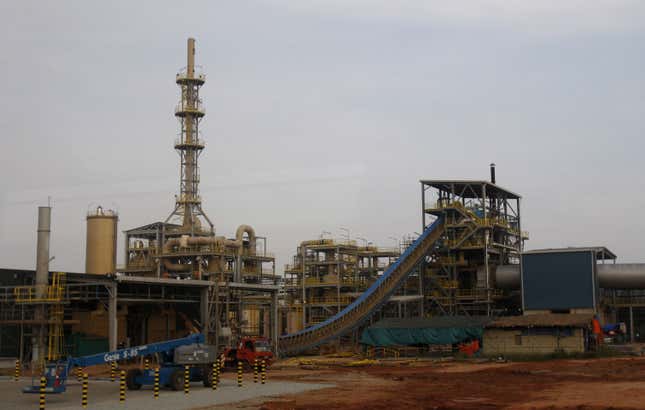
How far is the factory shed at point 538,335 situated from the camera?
51.1 m

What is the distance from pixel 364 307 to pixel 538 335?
14274 mm

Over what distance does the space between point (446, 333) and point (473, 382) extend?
2202 cm

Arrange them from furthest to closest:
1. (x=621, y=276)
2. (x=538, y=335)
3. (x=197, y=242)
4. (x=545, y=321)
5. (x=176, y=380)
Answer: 1. (x=197, y=242)
2. (x=621, y=276)
3. (x=538, y=335)
4. (x=545, y=321)
5. (x=176, y=380)

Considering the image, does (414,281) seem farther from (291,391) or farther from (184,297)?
(291,391)

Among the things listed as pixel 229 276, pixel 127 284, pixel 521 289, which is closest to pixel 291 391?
pixel 127 284

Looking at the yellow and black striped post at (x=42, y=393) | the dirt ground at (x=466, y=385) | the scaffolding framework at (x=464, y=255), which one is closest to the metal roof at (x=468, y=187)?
the scaffolding framework at (x=464, y=255)

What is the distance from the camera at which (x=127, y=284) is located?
157 feet

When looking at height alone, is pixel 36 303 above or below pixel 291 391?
above

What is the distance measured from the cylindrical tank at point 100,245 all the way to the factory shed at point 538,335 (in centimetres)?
2862

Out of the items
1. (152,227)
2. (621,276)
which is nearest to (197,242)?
(152,227)

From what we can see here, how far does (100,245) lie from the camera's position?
195 ft

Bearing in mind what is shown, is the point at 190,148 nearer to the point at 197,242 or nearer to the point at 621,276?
the point at 197,242

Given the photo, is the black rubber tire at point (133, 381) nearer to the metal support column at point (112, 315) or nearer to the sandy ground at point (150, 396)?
the sandy ground at point (150, 396)

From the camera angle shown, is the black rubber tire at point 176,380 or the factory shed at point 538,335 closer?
the black rubber tire at point 176,380
